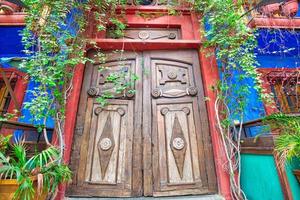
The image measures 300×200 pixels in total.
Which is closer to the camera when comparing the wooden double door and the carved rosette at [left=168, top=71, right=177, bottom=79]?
the wooden double door

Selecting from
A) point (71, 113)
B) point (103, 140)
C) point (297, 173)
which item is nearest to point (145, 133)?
point (103, 140)

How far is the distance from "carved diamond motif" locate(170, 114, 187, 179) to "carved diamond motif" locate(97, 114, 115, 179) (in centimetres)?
90

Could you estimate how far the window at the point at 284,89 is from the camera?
347 centimetres

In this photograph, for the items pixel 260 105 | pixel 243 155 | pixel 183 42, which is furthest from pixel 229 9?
pixel 243 155

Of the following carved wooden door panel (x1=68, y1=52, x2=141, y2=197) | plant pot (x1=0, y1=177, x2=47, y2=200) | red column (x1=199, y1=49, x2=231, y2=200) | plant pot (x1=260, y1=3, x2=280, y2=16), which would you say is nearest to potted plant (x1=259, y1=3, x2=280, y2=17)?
plant pot (x1=260, y1=3, x2=280, y2=16)

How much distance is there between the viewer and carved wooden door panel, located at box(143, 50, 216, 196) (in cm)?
255

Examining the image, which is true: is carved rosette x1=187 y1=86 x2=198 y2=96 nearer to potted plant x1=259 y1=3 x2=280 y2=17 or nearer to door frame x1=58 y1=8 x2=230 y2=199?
door frame x1=58 y1=8 x2=230 y2=199

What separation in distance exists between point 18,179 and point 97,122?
1370mm

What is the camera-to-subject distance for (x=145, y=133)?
9.07 feet

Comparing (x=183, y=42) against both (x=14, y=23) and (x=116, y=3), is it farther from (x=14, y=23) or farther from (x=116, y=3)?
(x=14, y=23)

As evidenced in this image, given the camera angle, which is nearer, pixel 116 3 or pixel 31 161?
pixel 31 161

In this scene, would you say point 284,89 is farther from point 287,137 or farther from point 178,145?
point 178,145

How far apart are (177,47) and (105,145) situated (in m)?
2.05

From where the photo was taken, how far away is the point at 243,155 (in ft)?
8.30
